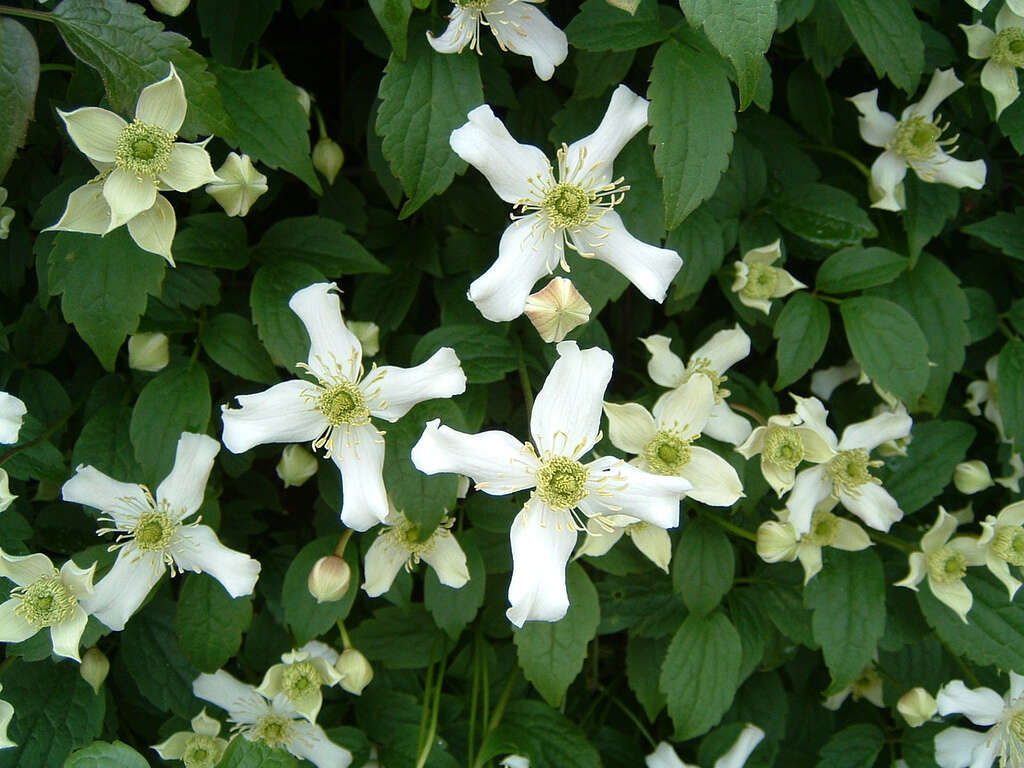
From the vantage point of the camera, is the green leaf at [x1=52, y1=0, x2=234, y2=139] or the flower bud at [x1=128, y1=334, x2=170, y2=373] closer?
the green leaf at [x1=52, y1=0, x2=234, y2=139]

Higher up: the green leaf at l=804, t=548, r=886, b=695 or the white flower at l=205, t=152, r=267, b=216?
the white flower at l=205, t=152, r=267, b=216

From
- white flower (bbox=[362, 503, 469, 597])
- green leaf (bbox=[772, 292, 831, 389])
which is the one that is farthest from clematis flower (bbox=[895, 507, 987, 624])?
white flower (bbox=[362, 503, 469, 597])

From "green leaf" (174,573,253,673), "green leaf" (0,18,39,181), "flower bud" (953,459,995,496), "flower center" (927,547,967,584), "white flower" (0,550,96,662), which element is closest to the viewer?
"green leaf" (0,18,39,181)

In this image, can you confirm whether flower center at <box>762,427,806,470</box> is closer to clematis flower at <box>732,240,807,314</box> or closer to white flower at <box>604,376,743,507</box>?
white flower at <box>604,376,743,507</box>

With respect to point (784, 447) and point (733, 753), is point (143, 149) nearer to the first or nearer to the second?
point (784, 447)

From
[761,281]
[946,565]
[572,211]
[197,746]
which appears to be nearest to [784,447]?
[761,281]

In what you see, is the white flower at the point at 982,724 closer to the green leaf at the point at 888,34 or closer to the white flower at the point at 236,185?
the green leaf at the point at 888,34
